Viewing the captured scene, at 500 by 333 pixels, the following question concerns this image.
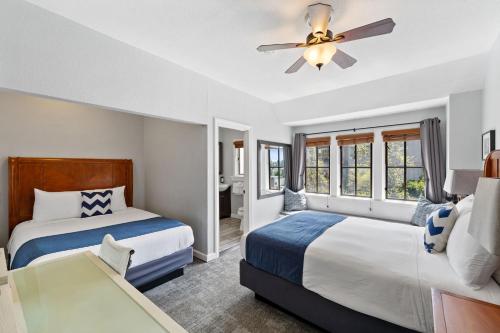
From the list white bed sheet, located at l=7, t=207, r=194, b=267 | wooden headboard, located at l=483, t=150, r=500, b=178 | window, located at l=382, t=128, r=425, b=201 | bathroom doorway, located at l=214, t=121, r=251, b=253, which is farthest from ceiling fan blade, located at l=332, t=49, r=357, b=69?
bathroom doorway, located at l=214, t=121, r=251, b=253

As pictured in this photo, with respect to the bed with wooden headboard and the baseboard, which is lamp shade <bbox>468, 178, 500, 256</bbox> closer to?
the bed with wooden headboard

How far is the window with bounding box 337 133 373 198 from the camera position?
A: 404cm

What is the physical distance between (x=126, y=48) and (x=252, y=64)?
1.36 m

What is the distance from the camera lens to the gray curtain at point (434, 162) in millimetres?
3217

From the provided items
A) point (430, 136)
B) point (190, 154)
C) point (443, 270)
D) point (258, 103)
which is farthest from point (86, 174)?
point (430, 136)

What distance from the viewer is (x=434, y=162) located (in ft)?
10.7

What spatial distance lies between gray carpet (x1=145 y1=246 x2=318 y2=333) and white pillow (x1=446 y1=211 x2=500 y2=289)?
116 centimetres

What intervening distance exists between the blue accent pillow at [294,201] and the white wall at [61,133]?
289 centimetres

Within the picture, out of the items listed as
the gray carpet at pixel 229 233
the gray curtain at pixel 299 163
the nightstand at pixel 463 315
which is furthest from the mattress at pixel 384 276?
the gray curtain at pixel 299 163

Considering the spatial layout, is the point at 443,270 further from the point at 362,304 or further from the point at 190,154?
the point at 190,154

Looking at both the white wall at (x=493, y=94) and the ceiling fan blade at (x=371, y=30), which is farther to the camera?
the white wall at (x=493, y=94)

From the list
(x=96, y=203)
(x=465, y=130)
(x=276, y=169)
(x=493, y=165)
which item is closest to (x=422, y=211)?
(x=465, y=130)

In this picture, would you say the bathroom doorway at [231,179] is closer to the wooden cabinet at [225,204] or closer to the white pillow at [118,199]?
the wooden cabinet at [225,204]

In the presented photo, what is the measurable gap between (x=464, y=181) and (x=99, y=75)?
3573mm
